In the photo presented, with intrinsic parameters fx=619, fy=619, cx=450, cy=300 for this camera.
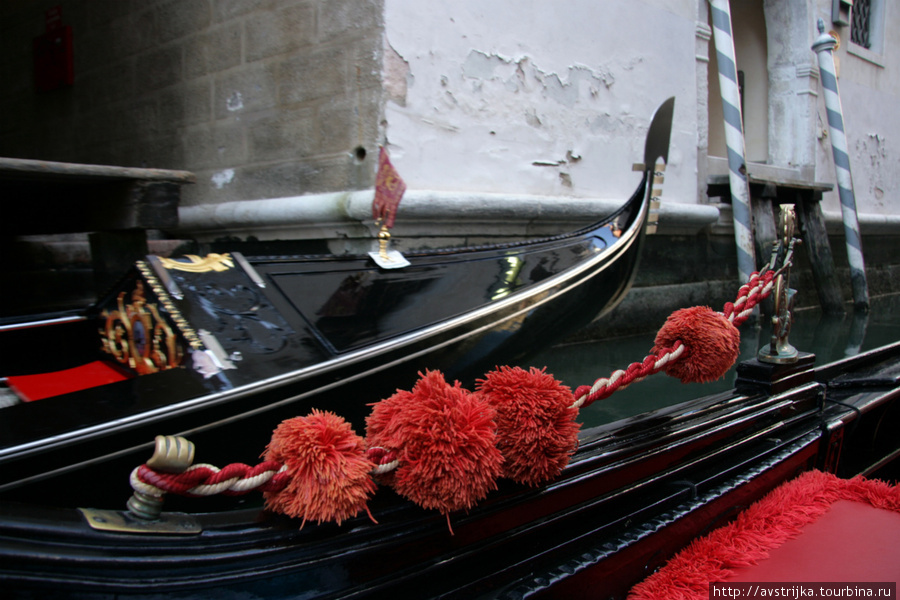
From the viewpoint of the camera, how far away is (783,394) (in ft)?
3.12

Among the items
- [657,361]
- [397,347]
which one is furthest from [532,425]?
[397,347]

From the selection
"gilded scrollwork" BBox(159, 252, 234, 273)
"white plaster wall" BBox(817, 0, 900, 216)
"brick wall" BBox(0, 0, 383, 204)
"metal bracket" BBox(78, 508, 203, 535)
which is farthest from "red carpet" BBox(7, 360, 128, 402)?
"white plaster wall" BBox(817, 0, 900, 216)

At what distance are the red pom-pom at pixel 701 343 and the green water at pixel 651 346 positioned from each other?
0.54 m

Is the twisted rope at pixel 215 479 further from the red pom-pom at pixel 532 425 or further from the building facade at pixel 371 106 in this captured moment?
the building facade at pixel 371 106

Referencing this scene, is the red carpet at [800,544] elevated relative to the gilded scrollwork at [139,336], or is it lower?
lower

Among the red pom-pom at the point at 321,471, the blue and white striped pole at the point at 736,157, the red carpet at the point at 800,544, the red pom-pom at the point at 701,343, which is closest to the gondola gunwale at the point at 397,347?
the red pom-pom at the point at 321,471

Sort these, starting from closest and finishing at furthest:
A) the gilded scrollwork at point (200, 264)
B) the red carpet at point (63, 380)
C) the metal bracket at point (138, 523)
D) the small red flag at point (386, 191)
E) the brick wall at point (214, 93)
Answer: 1. the metal bracket at point (138, 523)
2. the red carpet at point (63, 380)
3. the gilded scrollwork at point (200, 264)
4. the small red flag at point (386, 191)
5. the brick wall at point (214, 93)

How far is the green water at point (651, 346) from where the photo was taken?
1598 millimetres

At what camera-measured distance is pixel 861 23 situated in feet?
14.9

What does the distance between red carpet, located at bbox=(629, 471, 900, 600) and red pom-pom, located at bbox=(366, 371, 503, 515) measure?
26 centimetres

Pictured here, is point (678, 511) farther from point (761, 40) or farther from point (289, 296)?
point (761, 40)

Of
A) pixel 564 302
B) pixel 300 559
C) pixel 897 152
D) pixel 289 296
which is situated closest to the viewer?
pixel 300 559

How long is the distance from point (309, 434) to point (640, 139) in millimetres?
2515

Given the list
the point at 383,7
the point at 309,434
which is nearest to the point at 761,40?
the point at 383,7
